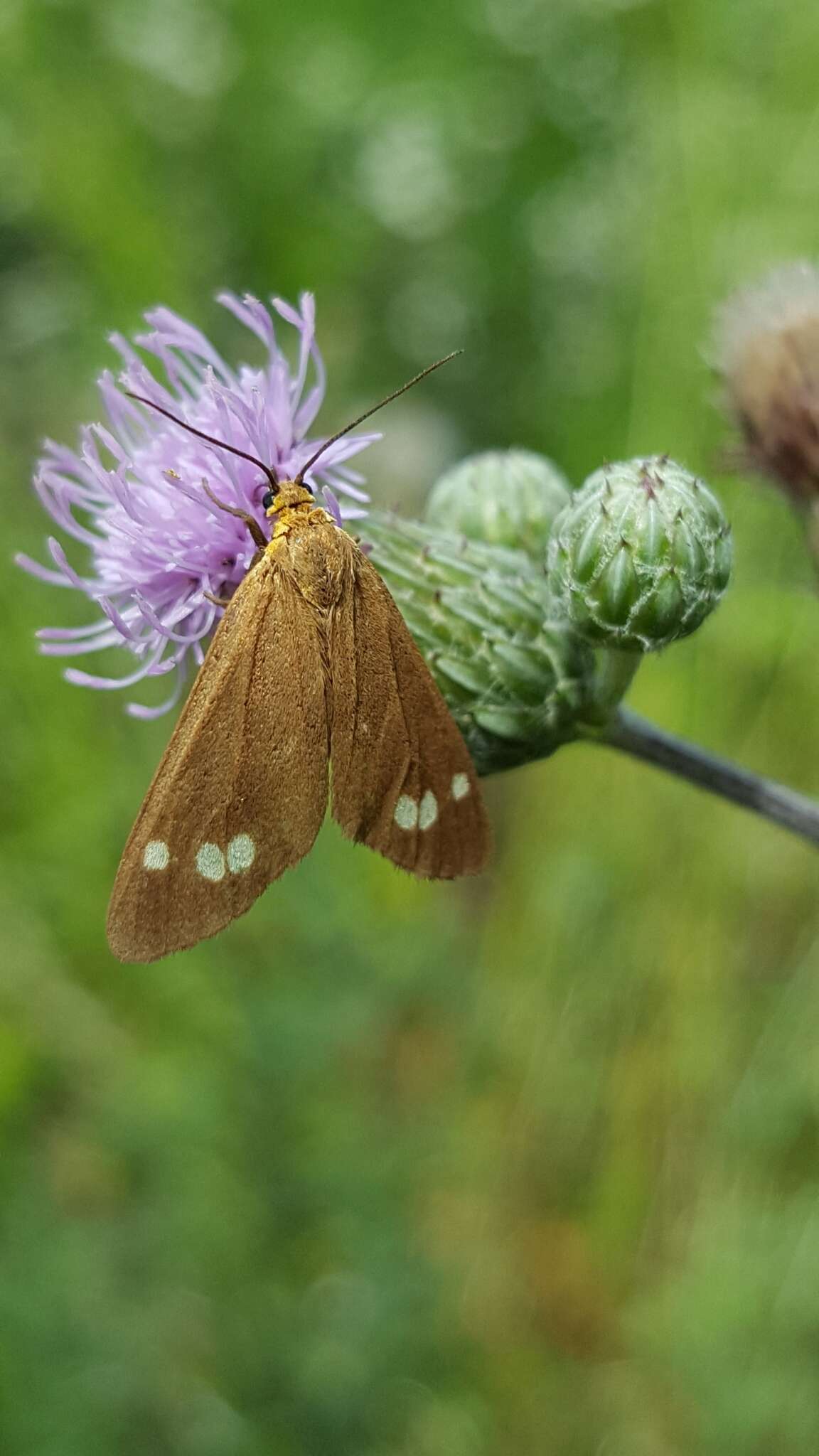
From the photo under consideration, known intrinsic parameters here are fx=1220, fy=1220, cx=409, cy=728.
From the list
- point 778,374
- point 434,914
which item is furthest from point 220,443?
point 434,914

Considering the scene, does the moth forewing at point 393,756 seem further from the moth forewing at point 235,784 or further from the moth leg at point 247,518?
the moth leg at point 247,518

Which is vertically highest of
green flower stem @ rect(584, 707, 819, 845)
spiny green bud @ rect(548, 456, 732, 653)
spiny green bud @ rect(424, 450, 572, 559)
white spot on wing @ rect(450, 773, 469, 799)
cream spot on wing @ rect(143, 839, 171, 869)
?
spiny green bud @ rect(424, 450, 572, 559)

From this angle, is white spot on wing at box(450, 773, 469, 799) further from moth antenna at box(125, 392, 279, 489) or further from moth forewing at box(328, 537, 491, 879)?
moth antenna at box(125, 392, 279, 489)

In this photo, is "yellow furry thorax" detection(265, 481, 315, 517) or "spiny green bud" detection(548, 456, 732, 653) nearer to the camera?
"spiny green bud" detection(548, 456, 732, 653)

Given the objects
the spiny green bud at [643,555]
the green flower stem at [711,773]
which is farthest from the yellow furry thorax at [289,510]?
the green flower stem at [711,773]

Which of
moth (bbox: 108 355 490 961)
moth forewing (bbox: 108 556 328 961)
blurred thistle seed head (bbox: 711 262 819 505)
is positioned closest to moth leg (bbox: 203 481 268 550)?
moth (bbox: 108 355 490 961)

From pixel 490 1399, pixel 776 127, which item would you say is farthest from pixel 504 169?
pixel 490 1399
